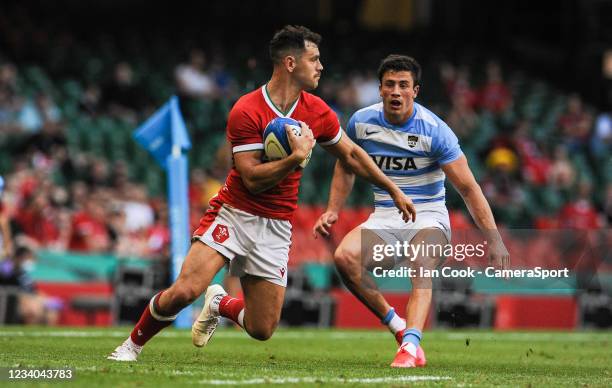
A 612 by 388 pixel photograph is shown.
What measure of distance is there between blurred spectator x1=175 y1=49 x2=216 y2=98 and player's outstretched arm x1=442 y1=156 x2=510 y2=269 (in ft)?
41.5

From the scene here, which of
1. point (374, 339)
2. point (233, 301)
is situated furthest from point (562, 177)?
point (233, 301)

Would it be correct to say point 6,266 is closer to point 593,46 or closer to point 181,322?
point 181,322

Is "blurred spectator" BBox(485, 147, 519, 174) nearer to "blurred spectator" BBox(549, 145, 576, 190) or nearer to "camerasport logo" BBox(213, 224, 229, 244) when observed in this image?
"blurred spectator" BBox(549, 145, 576, 190)

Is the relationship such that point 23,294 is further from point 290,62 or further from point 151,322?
point 290,62

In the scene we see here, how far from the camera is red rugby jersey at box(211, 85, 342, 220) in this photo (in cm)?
819

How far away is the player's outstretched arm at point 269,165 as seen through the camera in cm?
784

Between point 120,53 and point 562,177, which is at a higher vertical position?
point 120,53

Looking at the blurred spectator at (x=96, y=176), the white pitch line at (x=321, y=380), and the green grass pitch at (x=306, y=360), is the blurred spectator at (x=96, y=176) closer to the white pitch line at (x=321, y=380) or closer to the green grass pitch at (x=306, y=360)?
the green grass pitch at (x=306, y=360)

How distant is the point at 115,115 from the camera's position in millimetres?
20234

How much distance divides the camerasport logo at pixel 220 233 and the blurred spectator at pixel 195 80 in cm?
1336

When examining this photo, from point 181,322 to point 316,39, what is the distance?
6.92 meters

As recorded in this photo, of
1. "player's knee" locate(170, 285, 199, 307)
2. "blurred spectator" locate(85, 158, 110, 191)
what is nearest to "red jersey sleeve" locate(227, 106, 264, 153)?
"player's knee" locate(170, 285, 199, 307)

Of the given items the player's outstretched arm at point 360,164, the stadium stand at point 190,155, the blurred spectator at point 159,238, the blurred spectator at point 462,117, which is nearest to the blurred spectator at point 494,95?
the stadium stand at point 190,155

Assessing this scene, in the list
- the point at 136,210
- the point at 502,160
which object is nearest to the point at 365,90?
the point at 502,160
